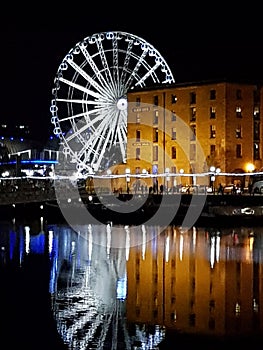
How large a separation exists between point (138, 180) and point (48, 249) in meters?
40.6

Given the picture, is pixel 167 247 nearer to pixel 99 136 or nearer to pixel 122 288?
pixel 122 288

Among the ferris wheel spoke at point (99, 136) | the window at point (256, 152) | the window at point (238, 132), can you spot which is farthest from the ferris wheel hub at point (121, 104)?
the window at point (256, 152)

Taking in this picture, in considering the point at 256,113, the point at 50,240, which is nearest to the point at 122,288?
the point at 50,240

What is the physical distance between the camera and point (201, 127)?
6781 centimetres

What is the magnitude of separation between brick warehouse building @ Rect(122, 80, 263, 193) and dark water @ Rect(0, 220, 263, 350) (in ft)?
103

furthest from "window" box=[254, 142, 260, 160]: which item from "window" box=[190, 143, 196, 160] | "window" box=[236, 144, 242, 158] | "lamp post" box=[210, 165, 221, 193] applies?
"window" box=[190, 143, 196, 160]

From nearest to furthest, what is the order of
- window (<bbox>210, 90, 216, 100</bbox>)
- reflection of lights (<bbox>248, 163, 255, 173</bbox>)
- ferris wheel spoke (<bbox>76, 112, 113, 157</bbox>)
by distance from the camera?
ferris wheel spoke (<bbox>76, 112, 113, 157</bbox>), reflection of lights (<bbox>248, 163, 255, 173</bbox>), window (<bbox>210, 90, 216, 100</bbox>)

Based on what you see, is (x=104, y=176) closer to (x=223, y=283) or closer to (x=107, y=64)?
(x=107, y=64)

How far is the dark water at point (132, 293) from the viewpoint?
14633 mm

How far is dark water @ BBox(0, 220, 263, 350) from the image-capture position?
14.6m

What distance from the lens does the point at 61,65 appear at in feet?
180

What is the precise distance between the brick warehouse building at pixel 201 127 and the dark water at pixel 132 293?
1242 inches

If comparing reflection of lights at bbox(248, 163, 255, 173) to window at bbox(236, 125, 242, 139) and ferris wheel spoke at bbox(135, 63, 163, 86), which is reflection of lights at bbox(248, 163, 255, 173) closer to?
window at bbox(236, 125, 242, 139)

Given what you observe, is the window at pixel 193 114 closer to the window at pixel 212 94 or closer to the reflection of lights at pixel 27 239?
the window at pixel 212 94
